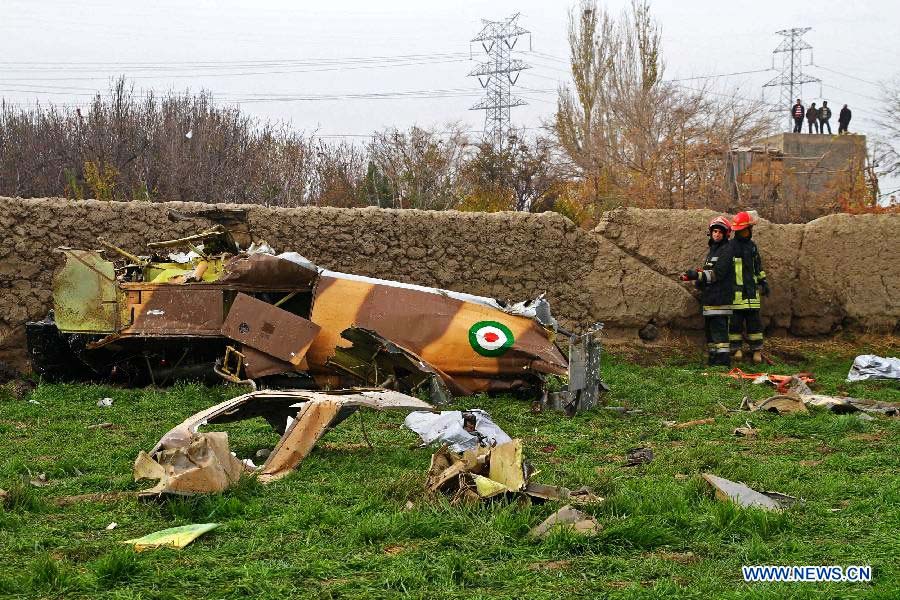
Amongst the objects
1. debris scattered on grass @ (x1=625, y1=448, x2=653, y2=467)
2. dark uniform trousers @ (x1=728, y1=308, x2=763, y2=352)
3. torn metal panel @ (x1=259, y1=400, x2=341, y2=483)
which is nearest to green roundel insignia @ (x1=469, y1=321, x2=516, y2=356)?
debris scattered on grass @ (x1=625, y1=448, x2=653, y2=467)

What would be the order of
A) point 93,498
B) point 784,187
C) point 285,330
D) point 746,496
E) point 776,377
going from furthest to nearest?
point 784,187
point 776,377
point 285,330
point 93,498
point 746,496

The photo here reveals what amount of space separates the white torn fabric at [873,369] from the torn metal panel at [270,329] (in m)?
6.73

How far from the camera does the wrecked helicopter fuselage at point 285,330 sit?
10000 mm

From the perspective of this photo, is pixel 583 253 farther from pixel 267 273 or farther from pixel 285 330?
pixel 285 330

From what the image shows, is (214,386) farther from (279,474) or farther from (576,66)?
(576,66)

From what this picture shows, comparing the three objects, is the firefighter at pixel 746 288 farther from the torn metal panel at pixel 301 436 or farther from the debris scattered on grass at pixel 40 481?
the debris scattered on grass at pixel 40 481

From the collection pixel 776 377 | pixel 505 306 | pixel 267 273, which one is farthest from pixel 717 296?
pixel 267 273

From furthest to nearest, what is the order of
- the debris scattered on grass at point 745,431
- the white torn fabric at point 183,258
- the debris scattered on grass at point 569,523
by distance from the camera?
the white torn fabric at point 183,258 → the debris scattered on grass at point 745,431 → the debris scattered on grass at point 569,523

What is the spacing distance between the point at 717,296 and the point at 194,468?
9726 mm

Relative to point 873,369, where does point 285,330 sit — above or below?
above

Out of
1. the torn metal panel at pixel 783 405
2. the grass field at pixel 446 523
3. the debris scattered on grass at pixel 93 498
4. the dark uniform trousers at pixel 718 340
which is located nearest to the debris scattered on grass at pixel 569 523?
the grass field at pixel 446 523

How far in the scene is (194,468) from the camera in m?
5.62

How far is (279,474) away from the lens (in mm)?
6324

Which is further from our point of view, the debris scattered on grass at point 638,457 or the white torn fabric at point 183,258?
the white torn fabric at point 183,258
